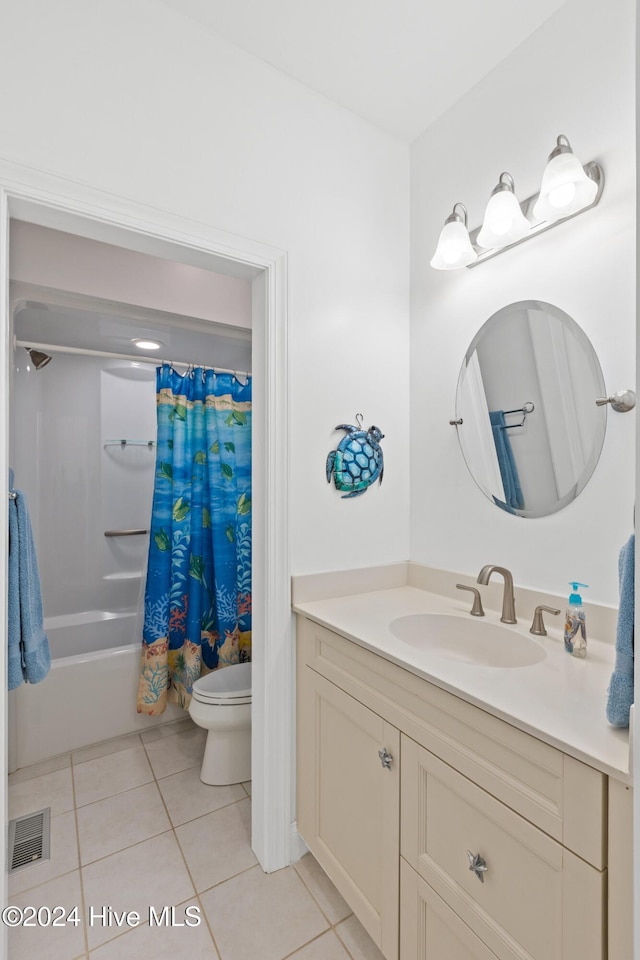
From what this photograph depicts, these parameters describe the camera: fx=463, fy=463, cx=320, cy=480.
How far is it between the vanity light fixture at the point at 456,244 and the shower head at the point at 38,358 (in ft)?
7.63

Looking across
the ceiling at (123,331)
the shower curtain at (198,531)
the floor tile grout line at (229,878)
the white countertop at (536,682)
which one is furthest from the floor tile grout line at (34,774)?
the ceiling at (123,331)

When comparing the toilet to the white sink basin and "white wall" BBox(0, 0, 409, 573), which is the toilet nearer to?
"white wall" BBox(0, 0, 409, 573)

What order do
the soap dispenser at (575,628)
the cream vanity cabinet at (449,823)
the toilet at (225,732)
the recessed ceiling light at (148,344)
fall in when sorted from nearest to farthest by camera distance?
1. the cream vanity cabinet at (449,823)
2. the soap dispenser at (575,628)
3. the toilet at (225,732)
4. the recessed ceiling light at (148,344)

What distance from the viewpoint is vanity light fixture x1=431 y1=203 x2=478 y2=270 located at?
1508 mm

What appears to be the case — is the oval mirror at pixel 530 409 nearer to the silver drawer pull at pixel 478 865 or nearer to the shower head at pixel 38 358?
the silver drawer pull at pixel 478 865

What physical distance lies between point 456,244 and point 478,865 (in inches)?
64.7

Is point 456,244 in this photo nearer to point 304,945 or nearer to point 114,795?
point 304,945

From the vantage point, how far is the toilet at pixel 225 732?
1.90 m

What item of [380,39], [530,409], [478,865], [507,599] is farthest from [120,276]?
[478,865]

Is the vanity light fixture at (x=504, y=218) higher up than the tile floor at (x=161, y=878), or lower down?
higher up

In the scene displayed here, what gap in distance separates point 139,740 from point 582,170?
9.09ft

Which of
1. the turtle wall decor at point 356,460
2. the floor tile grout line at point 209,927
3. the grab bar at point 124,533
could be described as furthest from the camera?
the grab bar at point 124,533

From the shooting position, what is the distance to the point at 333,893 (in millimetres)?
1440

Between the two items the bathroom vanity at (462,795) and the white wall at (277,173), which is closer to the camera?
the bathroom vanity at (462,795)
